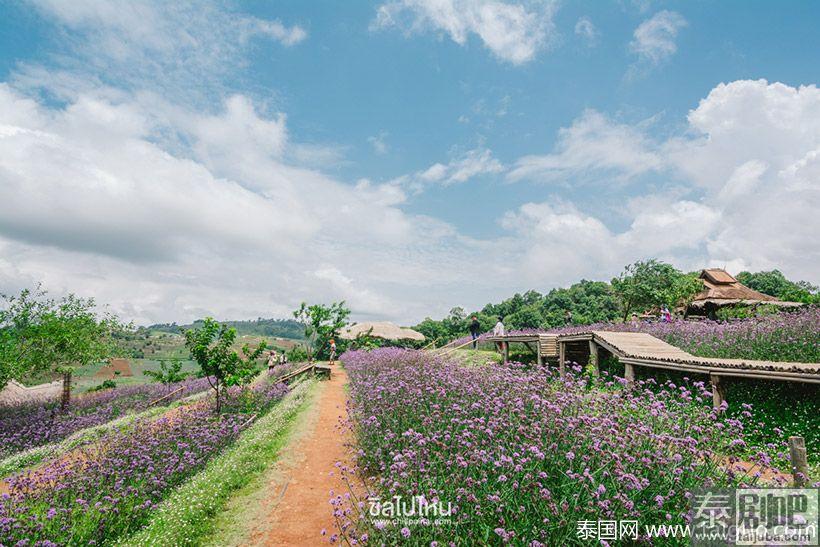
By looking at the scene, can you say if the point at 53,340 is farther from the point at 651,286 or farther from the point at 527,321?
the point at 527,321

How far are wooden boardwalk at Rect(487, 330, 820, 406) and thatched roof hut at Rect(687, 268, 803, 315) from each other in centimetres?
1694

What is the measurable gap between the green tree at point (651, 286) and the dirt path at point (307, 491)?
74.7 feet

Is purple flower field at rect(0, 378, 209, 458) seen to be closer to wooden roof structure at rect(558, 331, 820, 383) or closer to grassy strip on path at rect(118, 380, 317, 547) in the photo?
grassy strip on path at rect(118, 380, 317, 547)

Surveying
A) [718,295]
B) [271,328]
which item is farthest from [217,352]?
[271,328]

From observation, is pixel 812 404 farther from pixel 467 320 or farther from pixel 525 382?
pixel 467 320

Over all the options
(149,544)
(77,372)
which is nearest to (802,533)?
(149,544)

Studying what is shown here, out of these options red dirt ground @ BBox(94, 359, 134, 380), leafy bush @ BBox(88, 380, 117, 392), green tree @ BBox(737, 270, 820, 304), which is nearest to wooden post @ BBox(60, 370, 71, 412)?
red dirt ground @ BBox(94, 359, 134, 380)

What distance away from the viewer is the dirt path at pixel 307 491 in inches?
198

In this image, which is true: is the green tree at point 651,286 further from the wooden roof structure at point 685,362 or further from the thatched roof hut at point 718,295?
the wooden roof structure at point 685,362

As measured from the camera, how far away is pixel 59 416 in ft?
51.3

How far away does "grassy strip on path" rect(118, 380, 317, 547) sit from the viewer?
4.93 m

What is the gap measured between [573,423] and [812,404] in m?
6.67

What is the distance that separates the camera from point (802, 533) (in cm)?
286

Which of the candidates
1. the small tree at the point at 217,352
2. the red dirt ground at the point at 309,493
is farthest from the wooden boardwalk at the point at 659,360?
the small tree at the point at 217,352
